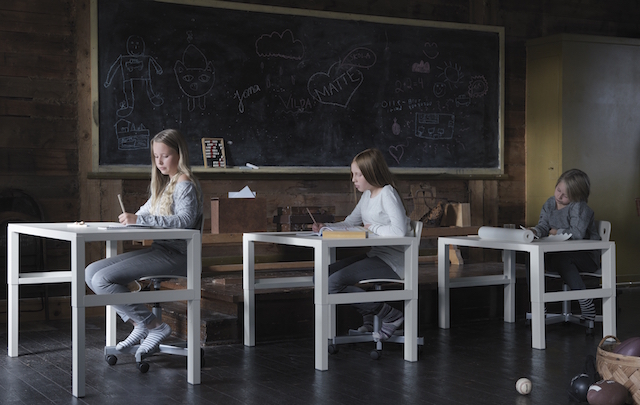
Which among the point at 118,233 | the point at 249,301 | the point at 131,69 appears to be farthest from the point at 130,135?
the point at 118,233

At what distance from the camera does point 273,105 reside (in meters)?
5.67

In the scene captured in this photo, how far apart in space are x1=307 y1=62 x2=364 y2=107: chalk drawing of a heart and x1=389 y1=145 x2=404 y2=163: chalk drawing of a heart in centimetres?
54

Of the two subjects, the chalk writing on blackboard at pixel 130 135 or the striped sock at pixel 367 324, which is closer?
the striped sock at pixel 367 324

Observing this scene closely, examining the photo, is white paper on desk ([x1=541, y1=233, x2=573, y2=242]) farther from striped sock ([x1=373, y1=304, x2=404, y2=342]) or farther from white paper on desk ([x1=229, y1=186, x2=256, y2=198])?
white paper on desk ([x1=229, y1=186, x2=256, y2=198])

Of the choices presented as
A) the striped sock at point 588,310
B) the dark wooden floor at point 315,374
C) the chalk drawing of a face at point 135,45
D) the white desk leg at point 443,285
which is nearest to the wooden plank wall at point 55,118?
the chalk drawing of a face at point 135,45

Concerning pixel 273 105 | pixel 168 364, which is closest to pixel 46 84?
pixel 273 105

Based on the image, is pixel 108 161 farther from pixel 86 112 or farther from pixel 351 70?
pixel 351 70

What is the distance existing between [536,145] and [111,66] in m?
3.58

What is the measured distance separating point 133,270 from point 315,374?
92 cm

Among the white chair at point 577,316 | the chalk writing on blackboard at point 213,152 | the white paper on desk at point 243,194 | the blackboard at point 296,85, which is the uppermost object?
the blackboard at point 296,85

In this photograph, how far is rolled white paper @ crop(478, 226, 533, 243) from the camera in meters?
4.04

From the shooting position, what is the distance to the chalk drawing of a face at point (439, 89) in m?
6.33

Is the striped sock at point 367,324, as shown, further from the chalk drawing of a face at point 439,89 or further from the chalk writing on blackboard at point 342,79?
the chalk drawing of a face at point 439,89

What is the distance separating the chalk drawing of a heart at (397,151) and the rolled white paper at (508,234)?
6.17 ft
